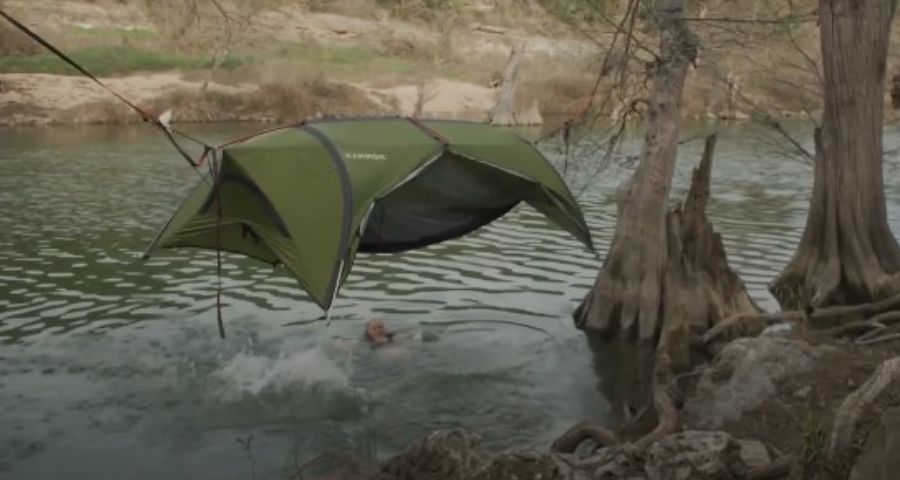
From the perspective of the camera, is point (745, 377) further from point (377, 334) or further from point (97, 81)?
point (97, 81)

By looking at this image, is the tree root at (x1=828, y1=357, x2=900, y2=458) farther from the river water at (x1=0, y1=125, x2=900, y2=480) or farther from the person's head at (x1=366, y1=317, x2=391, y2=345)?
the person's head at (x1=366, y1=317, x2=391, y2=345)

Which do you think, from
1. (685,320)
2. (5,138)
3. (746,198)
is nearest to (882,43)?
(685,320)

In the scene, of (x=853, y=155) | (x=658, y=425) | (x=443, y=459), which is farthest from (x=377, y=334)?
(x=853, y=155)

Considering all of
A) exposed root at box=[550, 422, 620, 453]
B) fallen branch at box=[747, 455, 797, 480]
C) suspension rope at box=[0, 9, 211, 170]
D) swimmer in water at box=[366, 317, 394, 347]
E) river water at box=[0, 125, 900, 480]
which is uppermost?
suspension rope at box=[0, 9, 211, 170]

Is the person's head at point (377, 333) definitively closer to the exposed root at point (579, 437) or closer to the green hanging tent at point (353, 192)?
the green hanging tent at point (353, 192)

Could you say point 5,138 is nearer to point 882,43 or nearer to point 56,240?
point 56,240

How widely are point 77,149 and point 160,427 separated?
22199 mm

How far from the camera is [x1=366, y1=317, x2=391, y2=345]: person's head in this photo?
1099cm

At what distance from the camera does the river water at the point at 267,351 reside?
8.26m

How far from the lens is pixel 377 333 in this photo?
11023 mm

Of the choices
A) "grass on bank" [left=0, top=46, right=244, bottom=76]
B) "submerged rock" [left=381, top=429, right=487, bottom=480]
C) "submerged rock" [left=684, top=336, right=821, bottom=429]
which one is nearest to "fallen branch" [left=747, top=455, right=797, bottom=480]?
"submerged rock" [left=381, top=429, right=487, bottom=480]

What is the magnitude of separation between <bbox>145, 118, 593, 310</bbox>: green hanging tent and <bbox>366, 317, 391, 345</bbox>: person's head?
4.71 feet

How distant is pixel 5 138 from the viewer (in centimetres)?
3039

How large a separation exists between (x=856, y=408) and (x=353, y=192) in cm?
462
